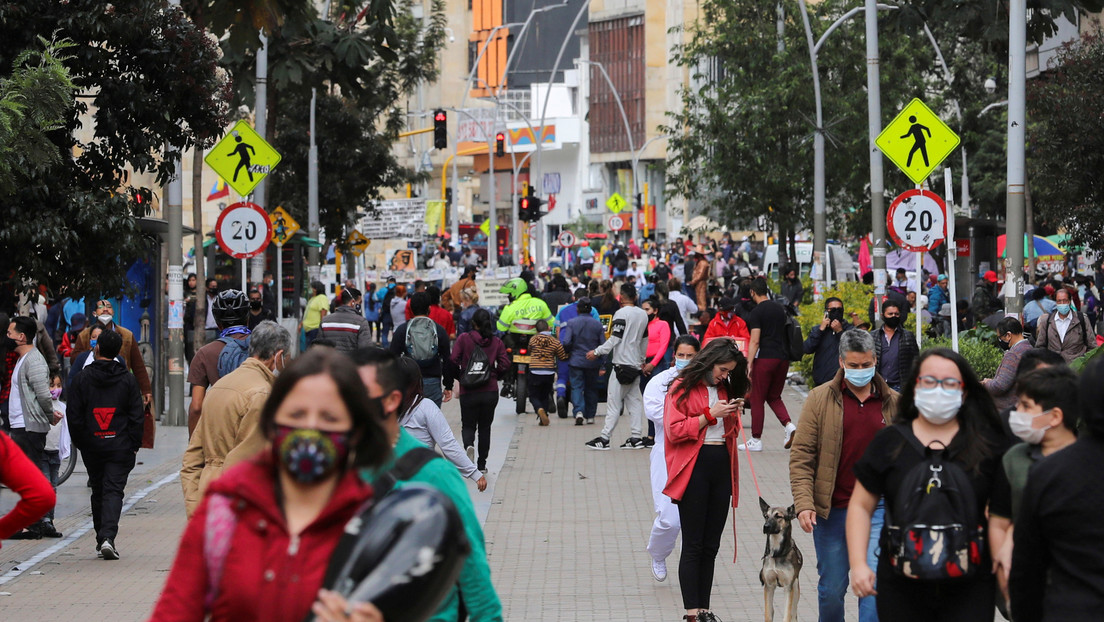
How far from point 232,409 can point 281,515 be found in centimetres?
457

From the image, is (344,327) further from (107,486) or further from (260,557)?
(260,557)

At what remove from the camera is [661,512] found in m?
9.34

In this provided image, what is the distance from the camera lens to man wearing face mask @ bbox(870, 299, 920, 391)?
45.5 feet

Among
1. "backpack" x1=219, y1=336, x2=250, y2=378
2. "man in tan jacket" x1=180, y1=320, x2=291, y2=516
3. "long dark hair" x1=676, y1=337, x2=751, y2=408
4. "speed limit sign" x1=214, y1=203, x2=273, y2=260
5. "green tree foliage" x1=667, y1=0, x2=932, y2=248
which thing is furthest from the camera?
"green tree foliage" x1=667, y1=0, x2=932, y2=248

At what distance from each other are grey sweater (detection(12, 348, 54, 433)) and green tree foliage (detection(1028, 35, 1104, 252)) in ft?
56.9

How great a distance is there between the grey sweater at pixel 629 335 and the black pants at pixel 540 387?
245 cm

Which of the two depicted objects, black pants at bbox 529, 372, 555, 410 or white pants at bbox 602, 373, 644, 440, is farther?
black pants at bbox 529, 372, 555, 410

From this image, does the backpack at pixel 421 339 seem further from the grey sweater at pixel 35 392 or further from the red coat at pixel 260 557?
the red coat at pixel 260 557

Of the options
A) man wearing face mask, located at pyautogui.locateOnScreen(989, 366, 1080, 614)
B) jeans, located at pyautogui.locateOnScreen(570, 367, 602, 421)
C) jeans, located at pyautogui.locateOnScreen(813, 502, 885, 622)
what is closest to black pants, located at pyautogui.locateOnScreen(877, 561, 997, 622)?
man wearing face mask, located at pyautogui.locateOnScreen(989, 366, 1080, 614)

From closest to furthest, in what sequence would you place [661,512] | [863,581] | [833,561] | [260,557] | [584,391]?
1. [260,557]
2. [863,581]
3. [833,561]
4. [661,512]
5. [584,391]

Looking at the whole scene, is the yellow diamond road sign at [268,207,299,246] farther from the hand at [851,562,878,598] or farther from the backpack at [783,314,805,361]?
the hand at [851,562,878,598]

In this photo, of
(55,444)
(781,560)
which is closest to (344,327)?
(55,444)

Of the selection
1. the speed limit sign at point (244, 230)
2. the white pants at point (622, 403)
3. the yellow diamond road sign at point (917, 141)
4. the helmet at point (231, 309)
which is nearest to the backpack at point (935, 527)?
the helmet at point (231, 309)

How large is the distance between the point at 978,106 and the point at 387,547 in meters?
42.9
